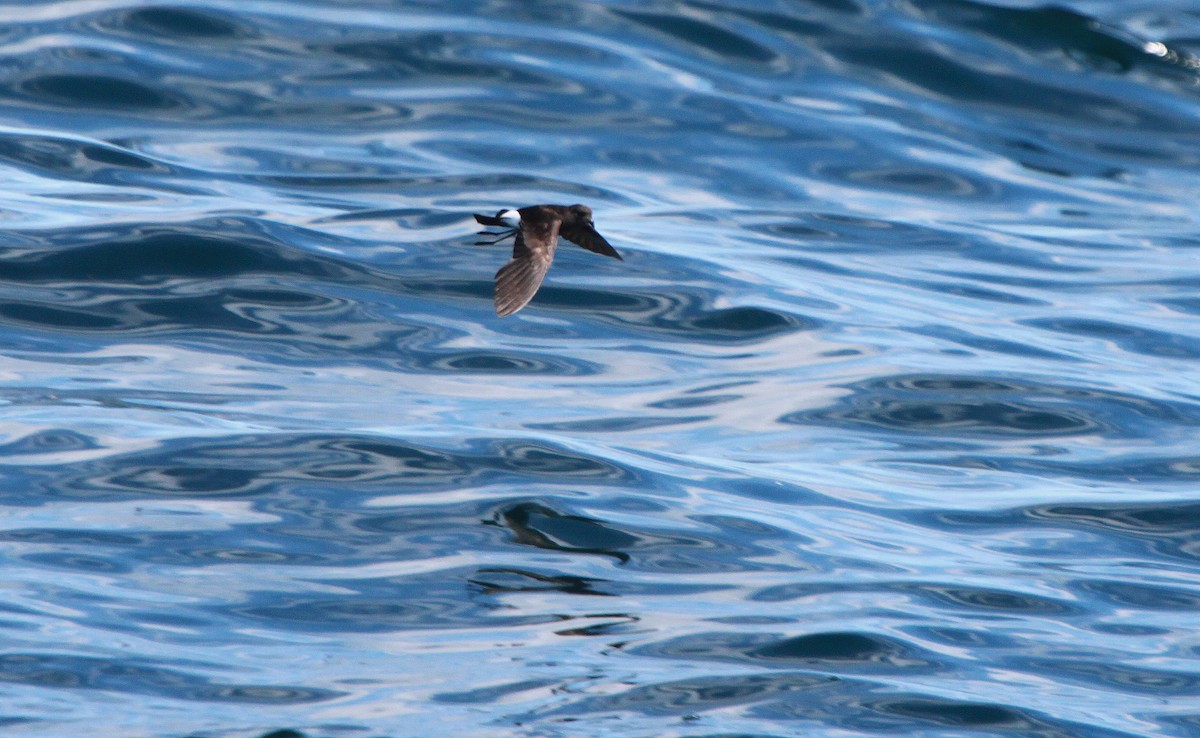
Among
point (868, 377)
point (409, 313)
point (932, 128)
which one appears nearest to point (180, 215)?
point (409, 313)

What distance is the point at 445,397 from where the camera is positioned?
10.4 m

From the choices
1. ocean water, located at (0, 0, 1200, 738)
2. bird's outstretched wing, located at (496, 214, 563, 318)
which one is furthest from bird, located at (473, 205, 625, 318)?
ocean water, located at (0, 0, 1200, 738)

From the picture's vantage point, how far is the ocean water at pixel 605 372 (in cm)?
714

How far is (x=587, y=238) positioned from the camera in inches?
331

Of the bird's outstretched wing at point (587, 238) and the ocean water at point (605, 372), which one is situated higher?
the bird's outstretched wing at point (587, 238)

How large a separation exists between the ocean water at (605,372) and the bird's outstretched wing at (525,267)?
1.15 meters

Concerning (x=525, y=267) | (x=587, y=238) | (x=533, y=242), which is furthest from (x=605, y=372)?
(x=525, y=267)

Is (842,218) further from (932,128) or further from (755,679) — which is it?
(755,679)

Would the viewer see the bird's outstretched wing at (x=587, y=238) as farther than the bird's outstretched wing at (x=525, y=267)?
Yes

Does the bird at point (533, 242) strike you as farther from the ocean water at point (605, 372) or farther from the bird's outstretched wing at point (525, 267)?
the ocean water at point (605, 372)

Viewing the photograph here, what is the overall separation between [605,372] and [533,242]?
9.74ft

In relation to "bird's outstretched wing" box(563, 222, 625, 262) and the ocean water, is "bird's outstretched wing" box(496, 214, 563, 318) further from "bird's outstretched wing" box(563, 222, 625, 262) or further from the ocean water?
the ocean water

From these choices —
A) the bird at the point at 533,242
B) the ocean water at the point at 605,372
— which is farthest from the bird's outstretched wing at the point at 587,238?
the ocean water at the point at 605,372

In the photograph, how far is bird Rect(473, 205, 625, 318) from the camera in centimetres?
789
